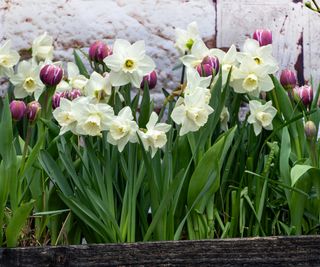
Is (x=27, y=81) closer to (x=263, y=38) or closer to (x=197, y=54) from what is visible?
(x=197, y=54)

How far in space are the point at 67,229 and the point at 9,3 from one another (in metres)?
0.76

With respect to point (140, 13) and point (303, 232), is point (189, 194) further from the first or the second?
point (140, 13)

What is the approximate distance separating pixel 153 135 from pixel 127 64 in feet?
0.52

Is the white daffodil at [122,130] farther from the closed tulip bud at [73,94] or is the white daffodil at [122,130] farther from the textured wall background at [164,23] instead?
the textured wall background at [164,23]

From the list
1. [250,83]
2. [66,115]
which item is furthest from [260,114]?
[66,115]

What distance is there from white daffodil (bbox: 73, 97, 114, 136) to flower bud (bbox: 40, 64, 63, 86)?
13 centimetres

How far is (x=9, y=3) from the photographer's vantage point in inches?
82.1

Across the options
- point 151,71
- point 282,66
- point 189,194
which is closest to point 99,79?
point 151,71

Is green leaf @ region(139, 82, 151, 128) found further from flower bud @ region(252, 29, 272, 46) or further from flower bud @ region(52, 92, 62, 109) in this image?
flower bud @ region(252, 29, 272, 46)

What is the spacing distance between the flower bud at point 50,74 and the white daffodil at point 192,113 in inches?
10.0

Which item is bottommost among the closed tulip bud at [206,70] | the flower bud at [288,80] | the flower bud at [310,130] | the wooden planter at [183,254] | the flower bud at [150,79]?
the wooden planter at [183,254]

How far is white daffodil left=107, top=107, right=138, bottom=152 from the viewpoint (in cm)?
149

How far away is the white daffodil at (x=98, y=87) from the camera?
1.58m

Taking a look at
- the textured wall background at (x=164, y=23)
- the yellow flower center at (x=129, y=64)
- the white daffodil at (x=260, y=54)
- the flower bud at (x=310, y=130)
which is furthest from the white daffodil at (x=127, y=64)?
the textured wall background at (x=164, y=23)
